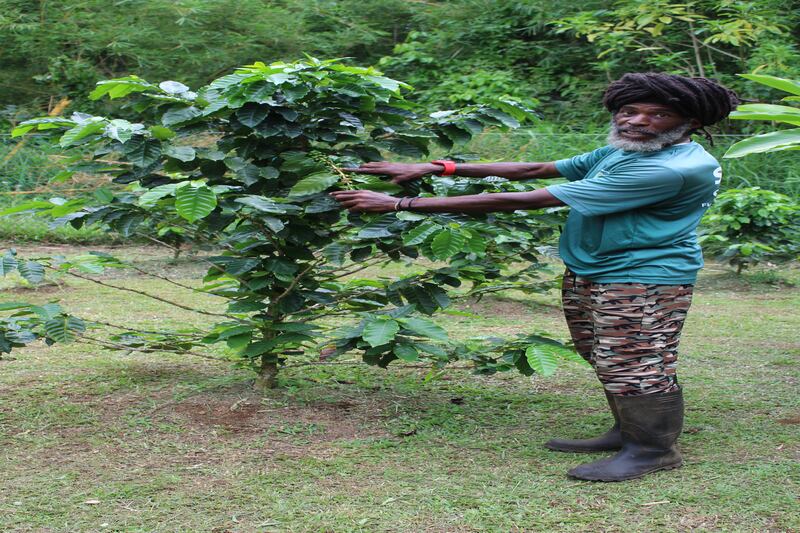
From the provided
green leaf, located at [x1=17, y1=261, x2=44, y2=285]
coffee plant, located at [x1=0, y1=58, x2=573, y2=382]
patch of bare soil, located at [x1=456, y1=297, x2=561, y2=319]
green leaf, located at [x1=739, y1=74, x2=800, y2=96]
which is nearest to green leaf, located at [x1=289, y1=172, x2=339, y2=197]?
coffee plant, located at [x1=0, y1=58, x2=573, y2=382]

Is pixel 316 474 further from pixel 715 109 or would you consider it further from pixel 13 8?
pixel 13 8

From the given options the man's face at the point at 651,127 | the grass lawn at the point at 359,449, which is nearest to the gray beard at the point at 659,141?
the man's face at the point at 651,127

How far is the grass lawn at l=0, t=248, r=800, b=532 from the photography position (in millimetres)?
3094

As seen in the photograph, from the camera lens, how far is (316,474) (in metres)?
3.47

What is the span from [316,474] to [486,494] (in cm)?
64

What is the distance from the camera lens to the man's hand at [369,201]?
3389 millimetres

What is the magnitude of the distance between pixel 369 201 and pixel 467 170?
0.57m

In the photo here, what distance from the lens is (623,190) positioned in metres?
3.21

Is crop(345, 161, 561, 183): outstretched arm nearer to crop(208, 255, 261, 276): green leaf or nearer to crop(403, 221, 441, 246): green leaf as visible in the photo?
crop(403, 221, 441, 246): green leaf

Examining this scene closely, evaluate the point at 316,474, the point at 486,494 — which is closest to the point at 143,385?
the point at 316,474

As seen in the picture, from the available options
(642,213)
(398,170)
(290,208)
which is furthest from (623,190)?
(290,208)

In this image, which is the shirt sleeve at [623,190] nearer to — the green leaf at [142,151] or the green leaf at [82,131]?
the green leaf at [142,151]

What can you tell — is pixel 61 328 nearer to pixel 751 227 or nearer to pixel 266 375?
pixel 266 375

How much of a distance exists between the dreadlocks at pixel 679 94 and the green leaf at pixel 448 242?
757 millimetres
